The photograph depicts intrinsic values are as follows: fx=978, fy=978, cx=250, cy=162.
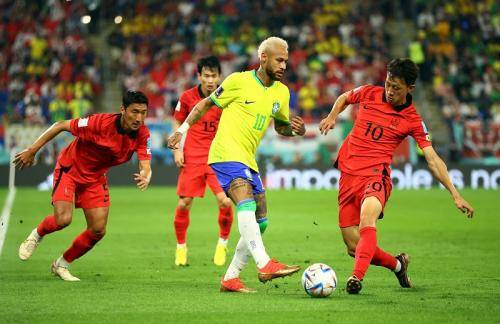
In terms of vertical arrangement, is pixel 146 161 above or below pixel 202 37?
below

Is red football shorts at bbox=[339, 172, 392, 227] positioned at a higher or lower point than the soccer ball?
higher

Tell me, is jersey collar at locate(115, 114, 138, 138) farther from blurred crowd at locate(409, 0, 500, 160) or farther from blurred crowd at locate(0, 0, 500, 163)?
blurred crowd at locate(409, 0, 500, 160)

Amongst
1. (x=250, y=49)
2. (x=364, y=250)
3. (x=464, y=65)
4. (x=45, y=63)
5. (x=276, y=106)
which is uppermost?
(x=250, y=49)

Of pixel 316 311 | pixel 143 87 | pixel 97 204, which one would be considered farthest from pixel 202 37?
pixel 316 311

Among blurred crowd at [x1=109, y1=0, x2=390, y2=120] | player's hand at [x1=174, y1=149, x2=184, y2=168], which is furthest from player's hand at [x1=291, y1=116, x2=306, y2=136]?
blurred crowd at [x1=109, y1=0, x2=390, y2=120]

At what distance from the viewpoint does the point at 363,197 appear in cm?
911

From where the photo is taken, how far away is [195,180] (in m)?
12.3

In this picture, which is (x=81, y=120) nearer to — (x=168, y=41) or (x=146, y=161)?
(x=146, y=161)

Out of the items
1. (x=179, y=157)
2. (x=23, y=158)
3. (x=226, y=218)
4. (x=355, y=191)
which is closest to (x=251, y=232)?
(x=355, y=191)

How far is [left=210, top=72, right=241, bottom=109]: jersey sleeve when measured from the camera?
29.8 feet

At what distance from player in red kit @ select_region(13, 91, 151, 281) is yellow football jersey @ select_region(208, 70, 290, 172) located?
1055mm

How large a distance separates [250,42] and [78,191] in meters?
21.4

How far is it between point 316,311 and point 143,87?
22.1 metres

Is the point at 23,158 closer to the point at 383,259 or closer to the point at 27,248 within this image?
the point at 27,248
